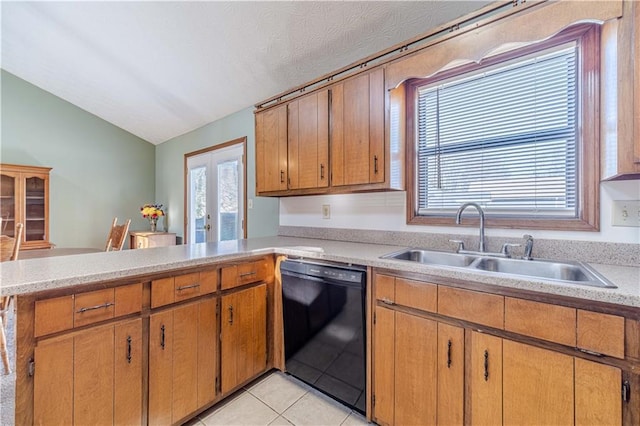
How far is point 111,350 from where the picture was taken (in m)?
1.23

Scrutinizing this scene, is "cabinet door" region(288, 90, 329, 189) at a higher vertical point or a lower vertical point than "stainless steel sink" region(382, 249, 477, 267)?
higher

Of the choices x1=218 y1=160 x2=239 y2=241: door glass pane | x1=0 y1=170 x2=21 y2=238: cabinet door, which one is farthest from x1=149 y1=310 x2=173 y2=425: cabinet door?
x1=0 y1=170 x2=21 y2=238: cabinet door

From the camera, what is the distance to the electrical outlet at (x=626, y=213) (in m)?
1.29

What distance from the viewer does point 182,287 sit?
1.46 metres

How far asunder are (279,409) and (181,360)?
66 cm

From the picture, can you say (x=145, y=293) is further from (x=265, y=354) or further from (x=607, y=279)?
(x=607, y=279)

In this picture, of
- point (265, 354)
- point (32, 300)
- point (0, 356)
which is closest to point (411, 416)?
point (265, 354)

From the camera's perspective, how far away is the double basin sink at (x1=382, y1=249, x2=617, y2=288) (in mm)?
1275

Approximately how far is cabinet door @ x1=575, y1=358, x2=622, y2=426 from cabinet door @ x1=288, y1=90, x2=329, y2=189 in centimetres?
162

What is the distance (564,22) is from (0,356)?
12.6 ft

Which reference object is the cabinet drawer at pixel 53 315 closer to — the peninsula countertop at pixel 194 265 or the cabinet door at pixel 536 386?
the peninsula countertop at pixel 194 265

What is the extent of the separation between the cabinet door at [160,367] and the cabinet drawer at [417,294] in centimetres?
118

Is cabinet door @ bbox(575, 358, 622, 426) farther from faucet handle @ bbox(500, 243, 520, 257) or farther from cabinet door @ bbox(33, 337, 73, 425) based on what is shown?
cabinet door @ bbox(33, 337, 73, 425)

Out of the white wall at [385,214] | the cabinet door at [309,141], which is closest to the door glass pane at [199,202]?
the white wall at [385,214]
